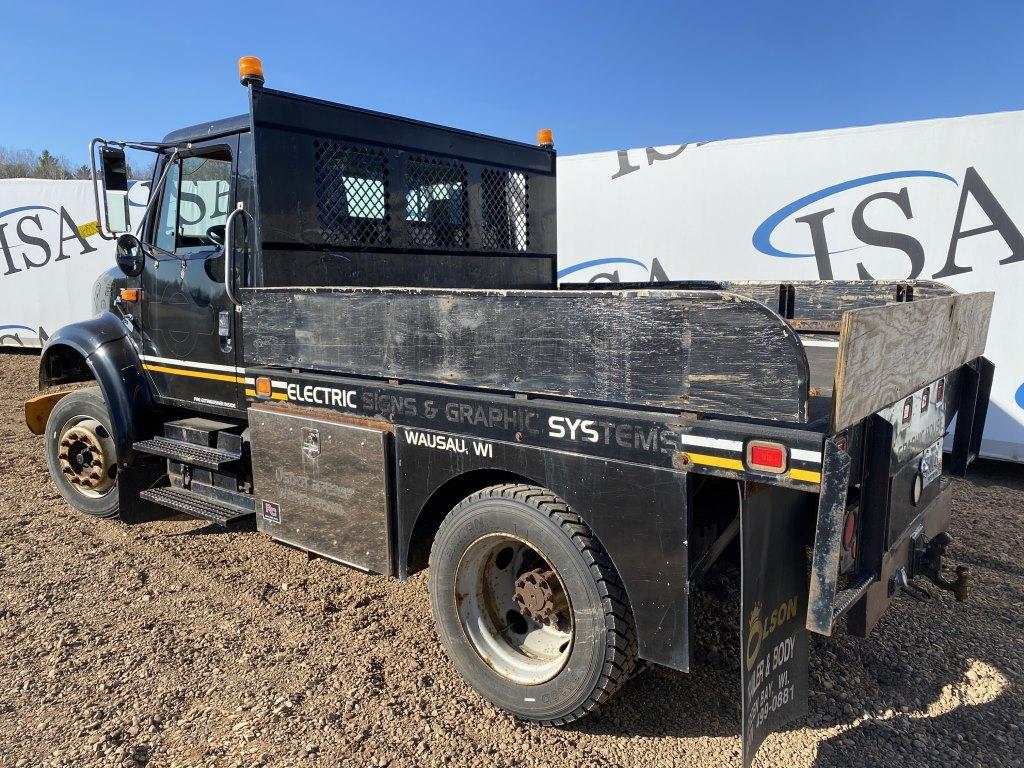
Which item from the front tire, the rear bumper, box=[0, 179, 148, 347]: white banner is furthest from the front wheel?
box=[0, 179, 148, 347]: white banner

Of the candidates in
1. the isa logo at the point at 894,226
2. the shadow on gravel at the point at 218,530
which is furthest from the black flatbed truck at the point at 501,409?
the isa logo at the point at 894,226

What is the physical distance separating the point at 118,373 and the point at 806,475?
4.36 meters

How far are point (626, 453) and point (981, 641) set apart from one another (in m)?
2.39

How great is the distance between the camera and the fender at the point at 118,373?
4668 millimetres

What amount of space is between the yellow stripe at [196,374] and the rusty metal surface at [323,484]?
1.66 feet

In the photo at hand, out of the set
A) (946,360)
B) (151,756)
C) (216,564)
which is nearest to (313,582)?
(216,564)

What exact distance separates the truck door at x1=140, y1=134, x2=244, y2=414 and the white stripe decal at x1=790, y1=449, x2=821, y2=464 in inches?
122

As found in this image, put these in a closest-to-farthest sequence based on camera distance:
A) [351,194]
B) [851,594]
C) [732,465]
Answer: [732,465]
[851,594]
[351,194]

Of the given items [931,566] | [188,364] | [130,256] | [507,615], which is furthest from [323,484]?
[931,566]

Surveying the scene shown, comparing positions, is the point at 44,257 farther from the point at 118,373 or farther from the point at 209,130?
the point at 209,130

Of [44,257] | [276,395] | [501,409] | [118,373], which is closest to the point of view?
[501,409]

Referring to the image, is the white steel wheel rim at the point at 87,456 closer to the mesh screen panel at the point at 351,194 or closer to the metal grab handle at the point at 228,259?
the metal grab handle at the point at 228,259

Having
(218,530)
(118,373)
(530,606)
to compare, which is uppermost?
(118,373)

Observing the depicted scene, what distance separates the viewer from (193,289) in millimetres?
4230
